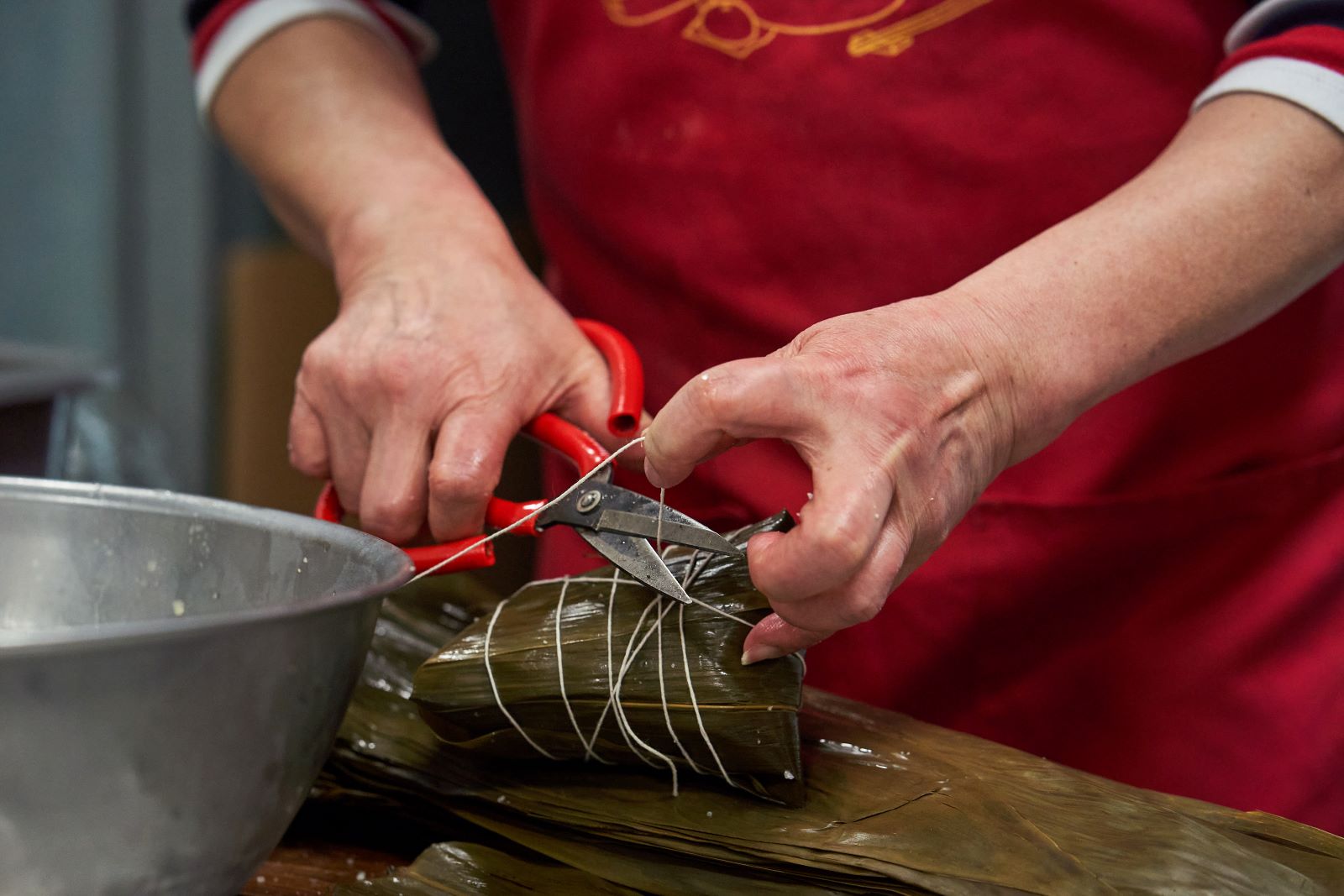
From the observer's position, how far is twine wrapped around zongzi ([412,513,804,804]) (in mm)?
797

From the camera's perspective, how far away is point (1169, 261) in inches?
33.8

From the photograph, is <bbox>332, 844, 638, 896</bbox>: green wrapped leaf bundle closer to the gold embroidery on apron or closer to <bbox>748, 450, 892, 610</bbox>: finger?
<bbox>748, 450, 892, 610</bbox>: finger

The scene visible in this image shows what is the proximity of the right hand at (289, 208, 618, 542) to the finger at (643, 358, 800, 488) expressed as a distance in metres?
Answer: 0.25

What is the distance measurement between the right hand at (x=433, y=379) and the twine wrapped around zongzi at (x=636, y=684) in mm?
145

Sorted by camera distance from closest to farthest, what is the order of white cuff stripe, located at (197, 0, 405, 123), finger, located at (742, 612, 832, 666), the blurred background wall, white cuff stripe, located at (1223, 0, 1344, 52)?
finger, located at (742, 612, 832, 666) → white cuff stripe, located at (1223, 0, 1344, 52) → white cuff stripe, located at (197, 0, 405, 123) → the blurred background wall

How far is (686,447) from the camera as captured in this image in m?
0.75

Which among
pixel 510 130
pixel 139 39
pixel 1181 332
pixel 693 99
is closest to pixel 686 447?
pixel 1181 332

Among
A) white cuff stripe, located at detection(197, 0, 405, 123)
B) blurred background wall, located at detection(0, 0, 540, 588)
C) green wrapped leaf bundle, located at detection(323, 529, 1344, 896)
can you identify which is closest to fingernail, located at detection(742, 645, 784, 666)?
green wrapped leaf bundle, located at detection(323, 529, 1344, 896)

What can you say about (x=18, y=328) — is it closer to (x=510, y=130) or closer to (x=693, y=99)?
(x=510, y=130)

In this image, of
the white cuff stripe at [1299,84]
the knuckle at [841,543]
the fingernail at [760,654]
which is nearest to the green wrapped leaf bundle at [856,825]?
the fingernail at [760,654]

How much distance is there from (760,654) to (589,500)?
0.17 metres

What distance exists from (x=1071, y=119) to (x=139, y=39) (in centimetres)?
233

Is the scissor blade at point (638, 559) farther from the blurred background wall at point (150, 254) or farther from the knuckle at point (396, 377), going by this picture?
the blurred background wall at point (150, 254)

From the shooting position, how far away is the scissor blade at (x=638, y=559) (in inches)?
32.3
